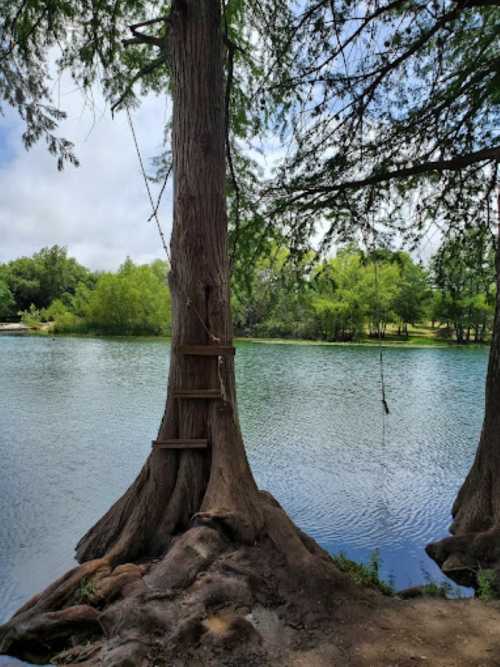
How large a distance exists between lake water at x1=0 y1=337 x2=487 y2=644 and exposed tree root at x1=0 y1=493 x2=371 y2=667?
98cm

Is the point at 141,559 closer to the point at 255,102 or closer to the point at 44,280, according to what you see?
the point at 255,102

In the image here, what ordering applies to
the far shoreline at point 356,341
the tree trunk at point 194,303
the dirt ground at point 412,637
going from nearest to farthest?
the dirt ground at point 412,637, the tree trunk at point 194,303, the far shoreline at point 356,341

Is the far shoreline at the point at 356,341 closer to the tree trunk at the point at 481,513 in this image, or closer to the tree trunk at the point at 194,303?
the tree trunk at the point at 481,513

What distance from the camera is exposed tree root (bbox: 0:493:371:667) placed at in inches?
87.4

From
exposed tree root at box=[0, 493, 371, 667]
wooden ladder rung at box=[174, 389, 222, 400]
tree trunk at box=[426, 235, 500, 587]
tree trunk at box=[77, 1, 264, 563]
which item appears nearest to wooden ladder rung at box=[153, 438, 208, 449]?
tree trunk at box=[77, 1, 264, 563]

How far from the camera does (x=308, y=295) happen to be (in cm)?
1169

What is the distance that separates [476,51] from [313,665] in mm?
5026

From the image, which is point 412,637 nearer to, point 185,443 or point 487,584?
point 487,584

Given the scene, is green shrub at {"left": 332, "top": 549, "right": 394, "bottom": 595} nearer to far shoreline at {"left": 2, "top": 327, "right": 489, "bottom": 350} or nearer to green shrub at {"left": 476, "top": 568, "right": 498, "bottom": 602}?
green shrub at {"left": 476, "top": 568, "right": 498, "bottom": 602}

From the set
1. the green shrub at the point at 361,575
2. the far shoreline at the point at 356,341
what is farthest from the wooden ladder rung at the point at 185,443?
the far shoreline at the point at 356,341

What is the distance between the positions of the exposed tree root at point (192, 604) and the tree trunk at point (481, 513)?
60.1 inches

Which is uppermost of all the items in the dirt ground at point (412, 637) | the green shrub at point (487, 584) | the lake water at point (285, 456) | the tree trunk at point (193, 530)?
the tree trunk at point (193, 530)

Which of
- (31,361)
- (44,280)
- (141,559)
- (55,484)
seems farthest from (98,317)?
(141,559)

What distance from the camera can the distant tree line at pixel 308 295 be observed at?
5.29m
